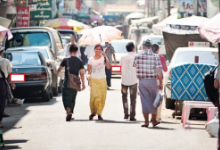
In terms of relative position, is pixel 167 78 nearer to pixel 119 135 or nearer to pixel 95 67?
pixel 95 67

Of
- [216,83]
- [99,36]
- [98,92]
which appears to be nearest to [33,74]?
[99,36]

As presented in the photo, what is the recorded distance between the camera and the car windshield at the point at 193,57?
14.6 metres

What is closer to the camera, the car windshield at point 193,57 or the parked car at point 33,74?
the car windshield at point 193,57

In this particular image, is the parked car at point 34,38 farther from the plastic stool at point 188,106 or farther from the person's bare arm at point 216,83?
the person's bare arm at point 216,83

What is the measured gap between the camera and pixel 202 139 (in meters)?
9.96

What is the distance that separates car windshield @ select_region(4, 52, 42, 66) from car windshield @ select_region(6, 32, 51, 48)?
321 centimetres

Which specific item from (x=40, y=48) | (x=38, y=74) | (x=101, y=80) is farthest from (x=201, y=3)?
(x=101, y=80)

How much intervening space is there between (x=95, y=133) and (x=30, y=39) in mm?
10429

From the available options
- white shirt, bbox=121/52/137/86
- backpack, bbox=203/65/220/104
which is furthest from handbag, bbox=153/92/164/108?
backpack, bbox=203/65/220/104

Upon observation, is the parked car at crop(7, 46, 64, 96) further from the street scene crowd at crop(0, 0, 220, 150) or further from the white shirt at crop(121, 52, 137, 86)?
the white shirt at crop(121, 52, 137, 86)

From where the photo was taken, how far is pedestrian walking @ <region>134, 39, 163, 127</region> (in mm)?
11336

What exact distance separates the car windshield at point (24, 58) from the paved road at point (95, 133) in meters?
2.32

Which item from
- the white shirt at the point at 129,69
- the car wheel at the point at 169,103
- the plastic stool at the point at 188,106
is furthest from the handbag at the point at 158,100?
the car wheel at the point at 169,103

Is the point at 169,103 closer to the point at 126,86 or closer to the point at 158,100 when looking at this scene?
the point at 126,86
